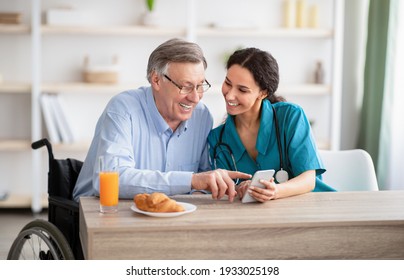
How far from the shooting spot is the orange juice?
2.10 meters

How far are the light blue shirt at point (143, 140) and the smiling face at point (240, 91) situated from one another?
19 centimetres

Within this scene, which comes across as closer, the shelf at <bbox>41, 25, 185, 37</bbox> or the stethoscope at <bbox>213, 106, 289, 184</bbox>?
the stethoscope at <bbox>213, 106, 289, 184</bbox>

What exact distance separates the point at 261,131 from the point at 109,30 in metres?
2.49

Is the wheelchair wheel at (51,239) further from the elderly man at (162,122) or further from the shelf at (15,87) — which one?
the shelf at (15,87)

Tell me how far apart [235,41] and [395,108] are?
4.10ft

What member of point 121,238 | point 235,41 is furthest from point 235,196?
point 235,41

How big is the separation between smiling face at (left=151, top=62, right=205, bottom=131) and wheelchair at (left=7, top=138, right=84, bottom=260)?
0.43 metres

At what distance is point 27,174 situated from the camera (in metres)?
5.18

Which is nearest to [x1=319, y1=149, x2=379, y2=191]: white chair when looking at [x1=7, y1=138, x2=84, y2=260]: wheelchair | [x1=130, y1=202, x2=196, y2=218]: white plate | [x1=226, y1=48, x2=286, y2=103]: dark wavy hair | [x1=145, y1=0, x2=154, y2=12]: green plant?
[x1=226, y1=48, x2=286, y2=103]: dark wavy hair

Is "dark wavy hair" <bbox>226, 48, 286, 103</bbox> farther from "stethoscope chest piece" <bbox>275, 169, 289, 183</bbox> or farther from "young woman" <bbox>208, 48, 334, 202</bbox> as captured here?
"stethoscope chest piece" <bbox>275, 169, 289, 183</bbox>

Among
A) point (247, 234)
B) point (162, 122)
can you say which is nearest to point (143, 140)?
point (162, 122)

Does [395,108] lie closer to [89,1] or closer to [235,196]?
[89,1]

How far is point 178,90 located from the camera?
8.53 ft

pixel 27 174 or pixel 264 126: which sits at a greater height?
pixel 264 126
